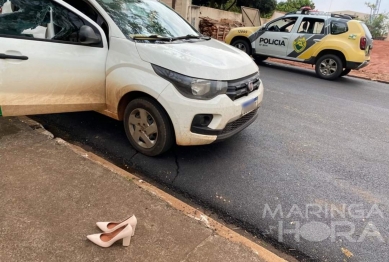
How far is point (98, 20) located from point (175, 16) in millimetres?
1319

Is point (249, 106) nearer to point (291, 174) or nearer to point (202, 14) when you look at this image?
point (291, 174)

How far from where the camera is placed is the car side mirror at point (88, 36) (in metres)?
3.10

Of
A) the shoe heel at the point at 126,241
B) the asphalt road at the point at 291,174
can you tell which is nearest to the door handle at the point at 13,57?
the asphalt road at the point at 291,174

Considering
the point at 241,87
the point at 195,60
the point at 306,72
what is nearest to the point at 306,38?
the point at 306,72

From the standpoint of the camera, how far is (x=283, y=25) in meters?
9.67

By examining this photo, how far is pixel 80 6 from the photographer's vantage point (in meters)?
3.52

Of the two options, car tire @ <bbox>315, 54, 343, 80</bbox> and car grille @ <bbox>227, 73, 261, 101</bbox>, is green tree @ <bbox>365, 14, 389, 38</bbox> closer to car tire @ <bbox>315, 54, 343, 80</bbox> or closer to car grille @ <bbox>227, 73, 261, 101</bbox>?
car tire @ <bbox>315, 54, 343, 80</bbox>

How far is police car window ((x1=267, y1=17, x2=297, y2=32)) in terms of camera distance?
31.3 ft

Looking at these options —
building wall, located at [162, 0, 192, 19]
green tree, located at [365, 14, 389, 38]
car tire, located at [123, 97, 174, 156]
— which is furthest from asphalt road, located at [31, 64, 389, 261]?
green tree, located at [365, 14, 389, 38]

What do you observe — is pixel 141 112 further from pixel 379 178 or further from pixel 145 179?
pixel 379 178

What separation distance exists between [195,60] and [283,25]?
25.3ft

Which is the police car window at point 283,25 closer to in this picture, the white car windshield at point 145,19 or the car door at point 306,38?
the car door at point 306,38

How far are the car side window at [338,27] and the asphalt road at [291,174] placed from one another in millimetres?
4188

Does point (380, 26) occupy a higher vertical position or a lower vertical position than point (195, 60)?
higher
